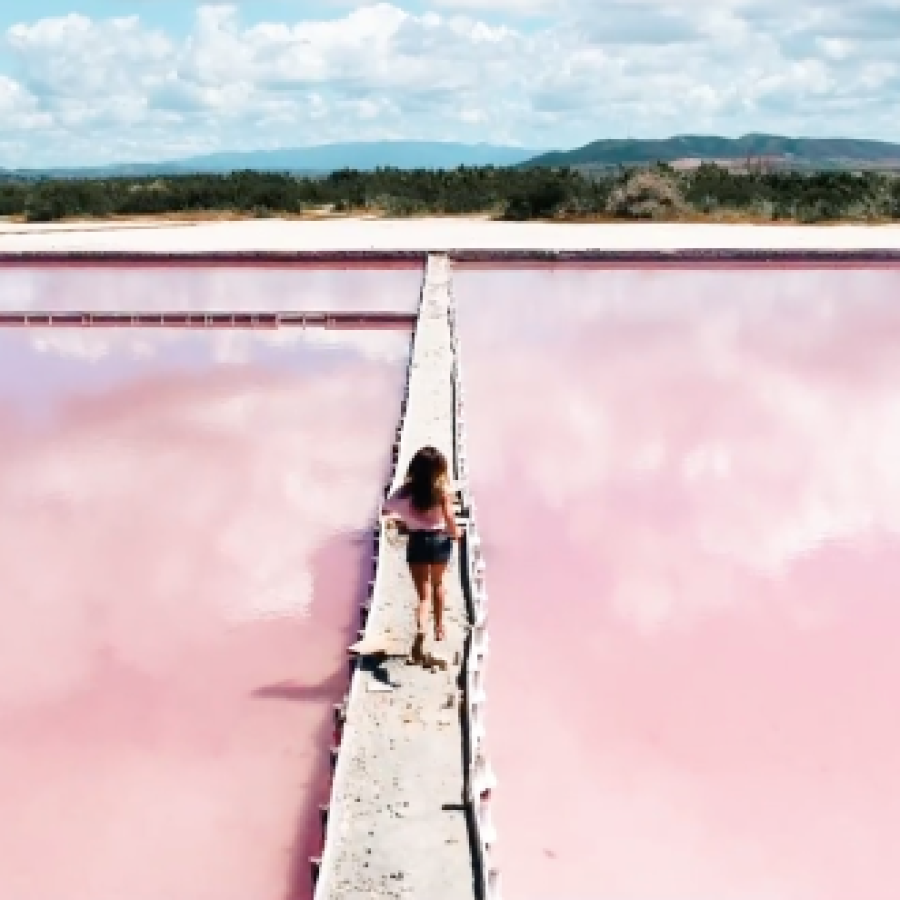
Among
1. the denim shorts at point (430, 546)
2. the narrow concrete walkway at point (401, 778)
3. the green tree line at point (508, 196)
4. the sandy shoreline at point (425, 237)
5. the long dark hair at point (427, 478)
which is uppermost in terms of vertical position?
the green tree line at point (508, 196)

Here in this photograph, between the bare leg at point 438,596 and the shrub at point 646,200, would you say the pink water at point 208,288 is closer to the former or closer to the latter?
the shrub at point 646,200

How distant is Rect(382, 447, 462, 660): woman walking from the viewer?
4.04 metres

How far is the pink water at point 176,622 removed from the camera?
370cm

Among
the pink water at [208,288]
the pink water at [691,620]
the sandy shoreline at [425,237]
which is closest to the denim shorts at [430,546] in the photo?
the pink water at [691,620]

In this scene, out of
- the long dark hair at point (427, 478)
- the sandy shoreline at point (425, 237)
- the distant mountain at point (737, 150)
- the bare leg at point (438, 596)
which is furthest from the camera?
the distant mountain at point (737, 150)

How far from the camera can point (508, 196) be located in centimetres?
2670

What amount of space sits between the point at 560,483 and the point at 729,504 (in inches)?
31.8

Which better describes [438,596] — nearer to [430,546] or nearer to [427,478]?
[430,546]

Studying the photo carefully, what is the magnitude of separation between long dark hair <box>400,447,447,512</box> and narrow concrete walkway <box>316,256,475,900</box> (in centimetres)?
50

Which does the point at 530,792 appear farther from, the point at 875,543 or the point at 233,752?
the point at 875,543

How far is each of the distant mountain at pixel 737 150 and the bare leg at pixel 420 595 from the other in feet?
379

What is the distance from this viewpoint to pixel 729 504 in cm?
665

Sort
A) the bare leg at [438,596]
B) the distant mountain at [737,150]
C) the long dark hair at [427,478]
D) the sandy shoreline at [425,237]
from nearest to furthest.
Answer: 1. the long dark hair at [427,478]
2. the bare leg at [438,596]
3. the sandy shoreline at [425,237]
4. the distant mountain at [737,150]

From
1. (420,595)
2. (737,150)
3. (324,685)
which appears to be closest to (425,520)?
(420,595)
